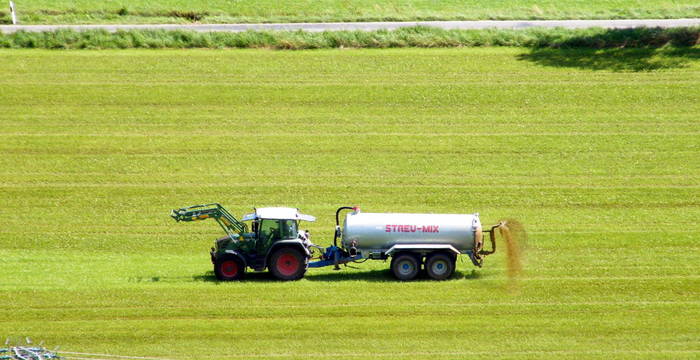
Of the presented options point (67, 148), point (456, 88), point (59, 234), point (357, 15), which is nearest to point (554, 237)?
point (456, 88)

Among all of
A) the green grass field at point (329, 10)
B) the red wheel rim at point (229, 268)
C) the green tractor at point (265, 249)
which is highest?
the green grass field at point (329, 10)

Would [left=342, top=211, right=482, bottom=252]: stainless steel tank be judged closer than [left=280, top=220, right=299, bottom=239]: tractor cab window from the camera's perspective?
Yes

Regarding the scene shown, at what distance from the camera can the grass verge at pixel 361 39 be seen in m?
43.0

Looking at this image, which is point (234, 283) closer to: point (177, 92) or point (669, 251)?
point (669, 251)

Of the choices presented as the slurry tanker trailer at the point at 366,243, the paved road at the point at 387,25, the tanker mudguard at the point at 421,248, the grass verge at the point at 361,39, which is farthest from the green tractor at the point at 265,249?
the paved road at the point at 387,25

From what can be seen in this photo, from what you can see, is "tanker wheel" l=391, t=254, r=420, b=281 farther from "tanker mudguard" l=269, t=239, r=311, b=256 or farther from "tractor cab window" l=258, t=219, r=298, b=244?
"tractor cab window" l=258, t=219, r=298, b=244

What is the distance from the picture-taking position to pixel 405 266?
25.6 m

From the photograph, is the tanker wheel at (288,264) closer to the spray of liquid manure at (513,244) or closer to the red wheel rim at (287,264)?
the red wheel rim at (287,264)

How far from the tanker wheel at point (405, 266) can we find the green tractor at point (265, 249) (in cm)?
221

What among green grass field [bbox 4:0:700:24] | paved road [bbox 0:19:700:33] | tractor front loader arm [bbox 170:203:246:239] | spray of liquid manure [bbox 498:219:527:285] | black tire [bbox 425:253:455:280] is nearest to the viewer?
black tire [bbox 425:253:455:280]

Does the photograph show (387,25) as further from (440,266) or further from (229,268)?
(229,268)

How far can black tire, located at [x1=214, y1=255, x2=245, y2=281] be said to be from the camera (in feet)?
83.7

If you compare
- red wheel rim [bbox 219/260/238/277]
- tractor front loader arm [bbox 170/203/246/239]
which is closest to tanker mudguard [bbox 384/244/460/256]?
red wheel rim [bbox 219/260/238/277]

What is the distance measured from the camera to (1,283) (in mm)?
25875
